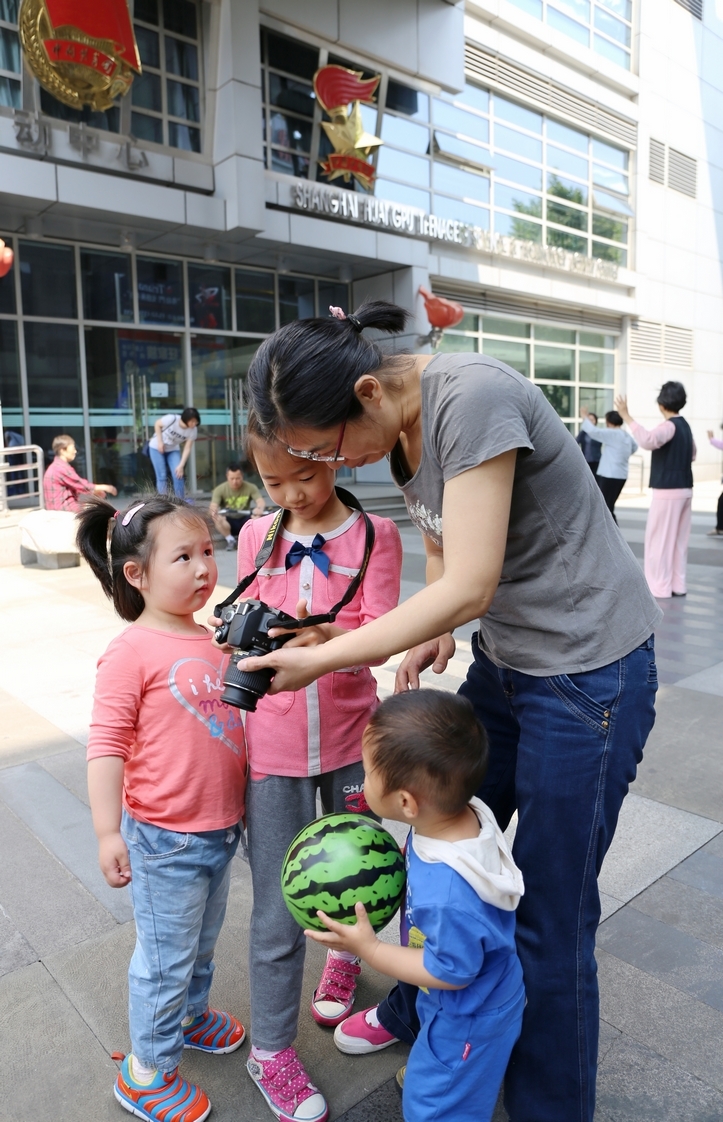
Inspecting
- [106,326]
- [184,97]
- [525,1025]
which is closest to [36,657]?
[525,1025]

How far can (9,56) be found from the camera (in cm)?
1115

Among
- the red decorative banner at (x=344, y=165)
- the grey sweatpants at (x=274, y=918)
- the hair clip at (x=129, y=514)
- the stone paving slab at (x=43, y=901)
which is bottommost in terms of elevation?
the stone paving slab at (x=43, y=901)

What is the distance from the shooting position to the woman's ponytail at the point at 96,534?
218 cm

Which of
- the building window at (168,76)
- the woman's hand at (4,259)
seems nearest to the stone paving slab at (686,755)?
the woman's hand at (4,259)

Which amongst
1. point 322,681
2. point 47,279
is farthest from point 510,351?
point 322,681

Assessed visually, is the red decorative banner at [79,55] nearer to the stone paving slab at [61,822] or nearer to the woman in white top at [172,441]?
the woman in white top at [172,441]

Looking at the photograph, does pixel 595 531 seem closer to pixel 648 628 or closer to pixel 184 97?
pixel 648 628

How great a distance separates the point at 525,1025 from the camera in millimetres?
1779

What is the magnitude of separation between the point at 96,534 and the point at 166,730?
0.60 m

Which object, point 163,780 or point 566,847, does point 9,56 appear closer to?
point 163,780

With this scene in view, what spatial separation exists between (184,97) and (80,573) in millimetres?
8145

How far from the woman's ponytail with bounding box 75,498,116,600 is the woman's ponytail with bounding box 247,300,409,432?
690mm

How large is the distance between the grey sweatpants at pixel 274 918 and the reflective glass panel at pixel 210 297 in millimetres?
13348

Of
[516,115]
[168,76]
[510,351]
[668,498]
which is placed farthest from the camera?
[510,351]
